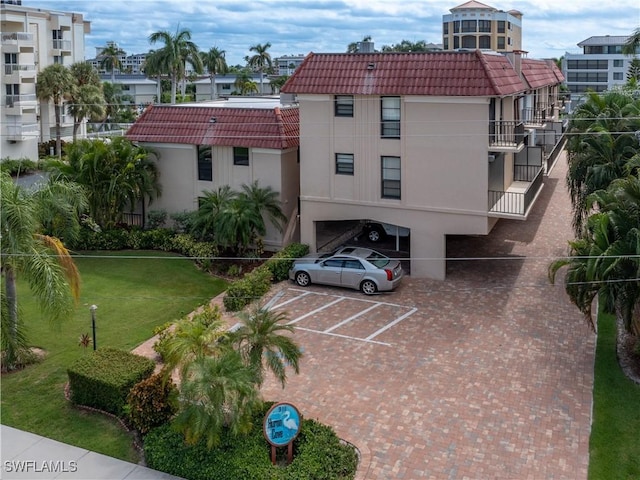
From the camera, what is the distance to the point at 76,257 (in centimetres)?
2775

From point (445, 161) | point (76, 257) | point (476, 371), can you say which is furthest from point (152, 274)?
point (476, 371)

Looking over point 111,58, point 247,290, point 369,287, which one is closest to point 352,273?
point 369,287

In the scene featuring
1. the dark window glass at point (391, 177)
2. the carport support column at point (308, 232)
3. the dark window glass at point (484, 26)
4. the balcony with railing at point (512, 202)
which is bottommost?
the carport support column at point (308, 232)

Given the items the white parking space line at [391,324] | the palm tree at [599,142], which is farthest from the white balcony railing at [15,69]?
the white parking space line at [391,324]

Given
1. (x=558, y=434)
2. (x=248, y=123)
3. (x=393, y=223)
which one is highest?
(x=248, y=123)

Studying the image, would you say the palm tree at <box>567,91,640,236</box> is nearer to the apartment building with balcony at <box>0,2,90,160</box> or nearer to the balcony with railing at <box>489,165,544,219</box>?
the balcony with railing at <box>489,165,544,219</box>

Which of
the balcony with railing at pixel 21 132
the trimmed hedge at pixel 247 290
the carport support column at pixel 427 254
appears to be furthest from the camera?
the balcony with railing at pixel 21 132

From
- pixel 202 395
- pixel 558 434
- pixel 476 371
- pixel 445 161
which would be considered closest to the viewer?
pixel 202 395

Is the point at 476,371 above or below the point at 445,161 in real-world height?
below

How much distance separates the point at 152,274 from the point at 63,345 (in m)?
6.78

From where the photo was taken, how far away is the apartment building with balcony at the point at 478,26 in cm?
9856

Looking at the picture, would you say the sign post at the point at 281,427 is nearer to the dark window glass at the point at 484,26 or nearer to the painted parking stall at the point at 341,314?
the painted parking stall at the point at 341,314

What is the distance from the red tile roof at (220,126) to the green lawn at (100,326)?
5207 millimetres

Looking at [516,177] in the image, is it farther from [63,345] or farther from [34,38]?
[34,38]
